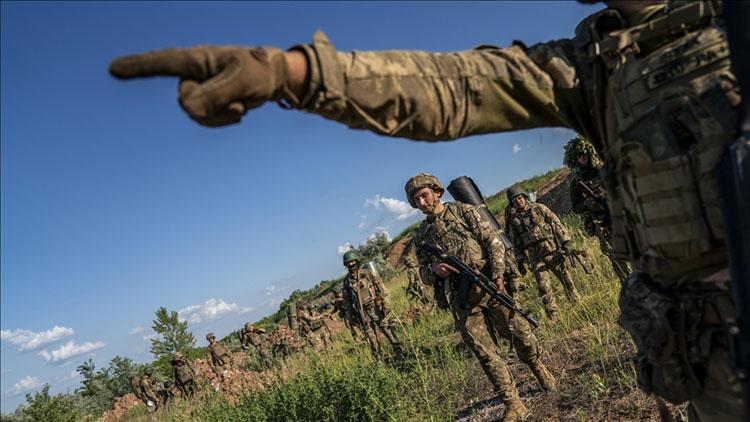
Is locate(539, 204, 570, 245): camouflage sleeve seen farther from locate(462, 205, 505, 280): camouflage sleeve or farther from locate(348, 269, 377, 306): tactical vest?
locate(348, 269, 377, 306): tactical vest

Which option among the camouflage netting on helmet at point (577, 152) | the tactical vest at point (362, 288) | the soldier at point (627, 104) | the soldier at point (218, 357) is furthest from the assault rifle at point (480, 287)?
the soldier at point (218, 357)

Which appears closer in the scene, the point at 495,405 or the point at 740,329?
the point at 740,329

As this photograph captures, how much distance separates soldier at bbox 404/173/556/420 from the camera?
430 centimetres

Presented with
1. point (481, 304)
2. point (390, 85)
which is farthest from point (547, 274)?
point (390, 85)

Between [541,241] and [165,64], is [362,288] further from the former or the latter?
[165,64]

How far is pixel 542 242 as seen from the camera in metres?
7.80

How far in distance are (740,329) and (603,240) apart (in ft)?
16.8

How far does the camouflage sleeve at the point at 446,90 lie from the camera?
126cm

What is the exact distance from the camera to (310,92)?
1.22 metres

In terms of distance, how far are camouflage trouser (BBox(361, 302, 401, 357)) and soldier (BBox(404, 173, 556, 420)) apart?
18.1 feet

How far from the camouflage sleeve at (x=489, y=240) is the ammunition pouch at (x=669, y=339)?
3174mm

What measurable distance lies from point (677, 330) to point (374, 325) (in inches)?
388

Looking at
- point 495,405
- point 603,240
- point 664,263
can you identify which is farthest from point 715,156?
point 603,240

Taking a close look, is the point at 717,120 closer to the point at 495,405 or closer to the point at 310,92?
the point at 310,92
